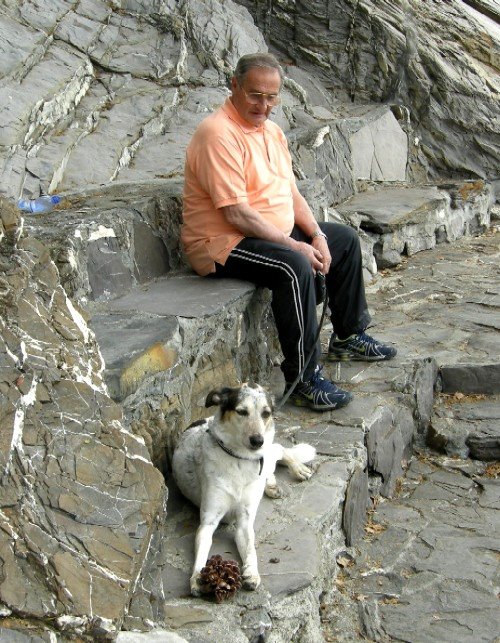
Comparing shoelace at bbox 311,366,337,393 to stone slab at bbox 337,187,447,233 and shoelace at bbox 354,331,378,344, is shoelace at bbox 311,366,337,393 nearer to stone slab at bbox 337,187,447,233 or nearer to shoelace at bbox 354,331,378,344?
shoelace at bbox 354,331,378,344

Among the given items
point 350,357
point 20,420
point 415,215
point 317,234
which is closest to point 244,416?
point 20,420

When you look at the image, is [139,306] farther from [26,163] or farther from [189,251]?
[26,163]

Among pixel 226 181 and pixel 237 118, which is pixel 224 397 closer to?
pixel 226 181

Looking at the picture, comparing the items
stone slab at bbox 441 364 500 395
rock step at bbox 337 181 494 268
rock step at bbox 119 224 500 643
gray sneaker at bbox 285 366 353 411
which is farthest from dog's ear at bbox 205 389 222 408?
rock step at bbox 337 181 494 268

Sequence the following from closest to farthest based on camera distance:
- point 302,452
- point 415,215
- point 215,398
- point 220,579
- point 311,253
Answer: point 220,579, point 215,398, point 302,452, point 311,253, point 415,215

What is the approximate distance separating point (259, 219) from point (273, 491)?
1.50 metres

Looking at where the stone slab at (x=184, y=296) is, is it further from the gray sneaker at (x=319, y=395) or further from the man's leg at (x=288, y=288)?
the gray sneaker at (x=319, y=395)

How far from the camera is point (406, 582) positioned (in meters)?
4.12

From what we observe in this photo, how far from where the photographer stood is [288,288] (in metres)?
4.84

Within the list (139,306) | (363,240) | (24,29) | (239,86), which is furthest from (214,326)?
(24,29)

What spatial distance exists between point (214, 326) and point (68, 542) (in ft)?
6.73

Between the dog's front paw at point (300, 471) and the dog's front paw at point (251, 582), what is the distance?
959 mm

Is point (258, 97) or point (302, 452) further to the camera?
point (258, 97)

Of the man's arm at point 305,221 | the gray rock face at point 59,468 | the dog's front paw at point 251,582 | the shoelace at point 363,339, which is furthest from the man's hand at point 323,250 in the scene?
the dog's front paw at point 251,582
